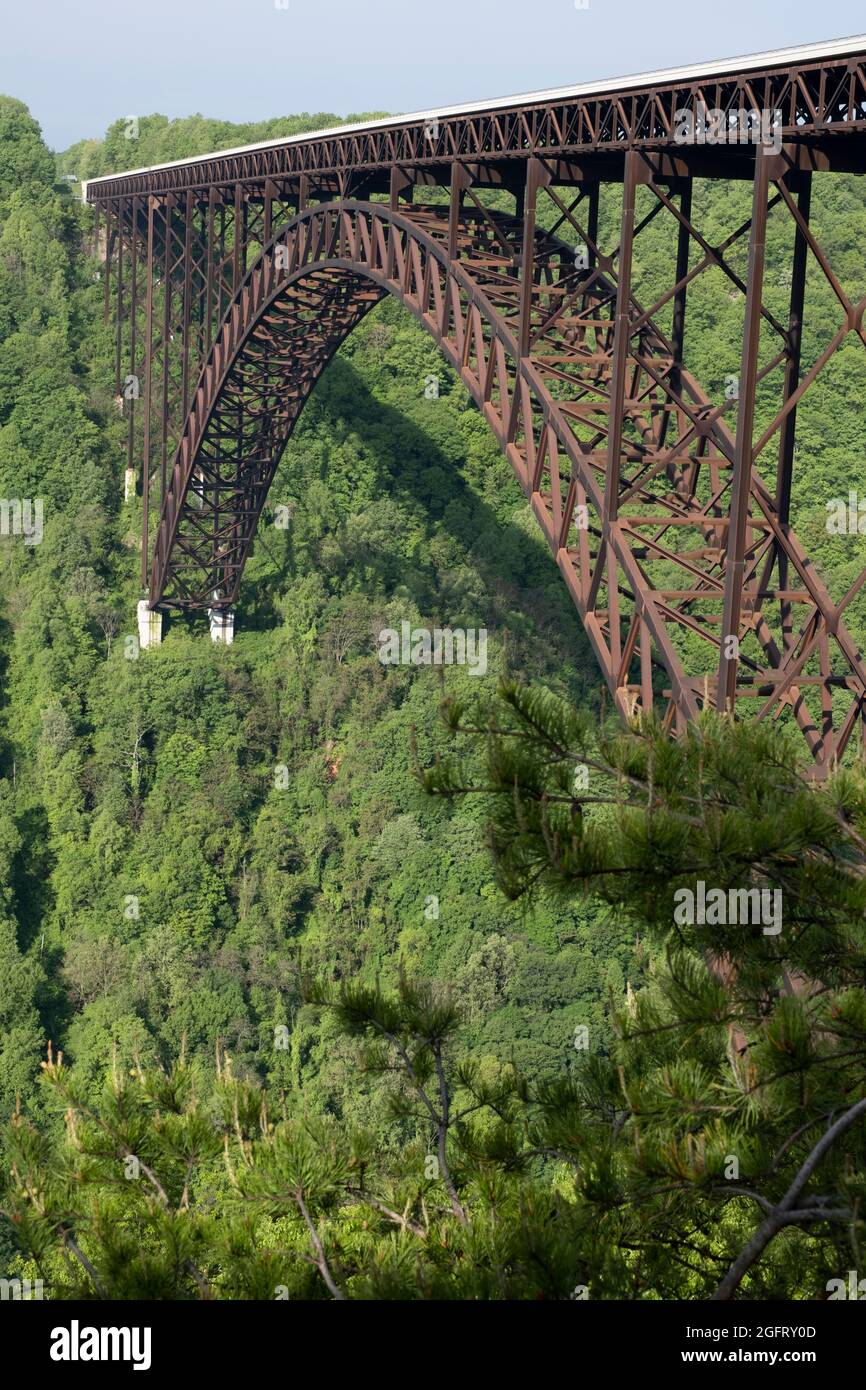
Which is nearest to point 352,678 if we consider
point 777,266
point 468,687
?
point 468,687

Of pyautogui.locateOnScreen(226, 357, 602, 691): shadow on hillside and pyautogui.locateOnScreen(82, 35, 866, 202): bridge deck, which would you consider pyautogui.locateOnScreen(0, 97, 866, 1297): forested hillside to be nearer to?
pyautogui.locateOnScreen(226, 357, 602, 691): shadow on hillside

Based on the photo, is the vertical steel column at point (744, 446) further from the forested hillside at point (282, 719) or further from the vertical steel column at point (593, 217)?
the forested hillside at point (282, 719)

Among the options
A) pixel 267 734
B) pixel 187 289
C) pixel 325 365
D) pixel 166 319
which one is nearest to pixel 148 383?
pixel 166 319

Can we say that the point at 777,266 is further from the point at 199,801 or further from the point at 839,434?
the point at 199,801

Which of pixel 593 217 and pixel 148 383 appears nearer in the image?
pixel 593 217

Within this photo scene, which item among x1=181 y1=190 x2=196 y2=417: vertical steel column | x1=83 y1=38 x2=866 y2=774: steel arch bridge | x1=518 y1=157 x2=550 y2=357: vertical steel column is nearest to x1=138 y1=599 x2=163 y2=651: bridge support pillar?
x1=83 y1=38 x2=866 y2=774: steel arch bridge

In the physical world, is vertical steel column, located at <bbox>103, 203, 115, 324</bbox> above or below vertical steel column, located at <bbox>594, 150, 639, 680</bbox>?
above

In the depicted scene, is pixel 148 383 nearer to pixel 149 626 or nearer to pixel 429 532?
pixel 149 626
